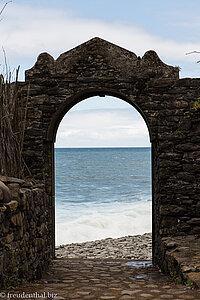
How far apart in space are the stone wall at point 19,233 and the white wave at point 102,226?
665 centimetres

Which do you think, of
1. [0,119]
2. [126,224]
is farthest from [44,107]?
[126,224]

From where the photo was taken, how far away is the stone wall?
12.0ft

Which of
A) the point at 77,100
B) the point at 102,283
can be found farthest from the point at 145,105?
the point at 102,283

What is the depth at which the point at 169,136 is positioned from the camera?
645 cm

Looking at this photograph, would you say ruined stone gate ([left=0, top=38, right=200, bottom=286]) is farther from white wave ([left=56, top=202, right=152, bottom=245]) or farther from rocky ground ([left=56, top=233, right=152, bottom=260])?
white wave ([left=56, top=202, right=152, bottom=245])

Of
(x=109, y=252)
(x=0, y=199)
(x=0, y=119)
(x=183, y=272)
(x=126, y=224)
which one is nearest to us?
(x=0, y=199)

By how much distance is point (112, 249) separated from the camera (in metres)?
9.45

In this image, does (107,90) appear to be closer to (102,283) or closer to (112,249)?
(102,283)

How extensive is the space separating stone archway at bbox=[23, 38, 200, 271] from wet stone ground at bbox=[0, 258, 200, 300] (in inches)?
29.8

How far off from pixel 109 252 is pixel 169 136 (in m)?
3.81

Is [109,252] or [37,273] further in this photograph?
[109,252]

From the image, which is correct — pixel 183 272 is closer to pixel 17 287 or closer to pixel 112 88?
pixel 17 287

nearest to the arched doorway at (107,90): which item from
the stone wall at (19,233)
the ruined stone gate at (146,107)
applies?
the ruined stone gate at (146,107)

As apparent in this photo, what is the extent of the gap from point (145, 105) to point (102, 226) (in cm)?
A: 847
